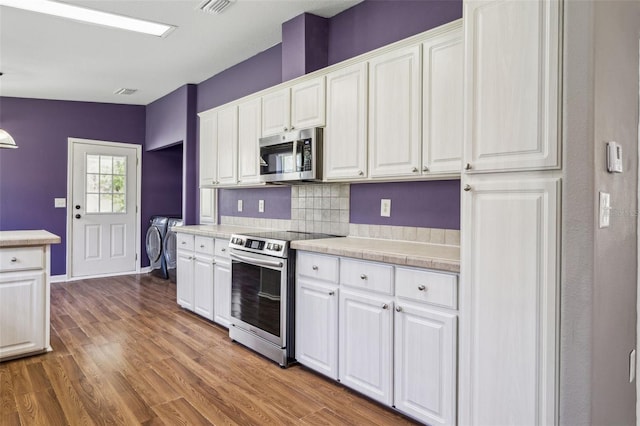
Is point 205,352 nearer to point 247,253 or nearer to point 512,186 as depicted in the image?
point 247,253

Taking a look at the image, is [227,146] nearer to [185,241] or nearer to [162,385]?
[185,241]

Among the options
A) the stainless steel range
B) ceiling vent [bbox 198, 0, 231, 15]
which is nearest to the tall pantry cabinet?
the stainless steel range

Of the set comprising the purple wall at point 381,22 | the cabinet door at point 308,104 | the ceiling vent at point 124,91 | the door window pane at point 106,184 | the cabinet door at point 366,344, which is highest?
the ceiling vent at point 124,91

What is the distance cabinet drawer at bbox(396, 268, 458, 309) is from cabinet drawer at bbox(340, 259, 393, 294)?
0.06 meters

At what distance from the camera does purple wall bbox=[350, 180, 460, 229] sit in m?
2.57

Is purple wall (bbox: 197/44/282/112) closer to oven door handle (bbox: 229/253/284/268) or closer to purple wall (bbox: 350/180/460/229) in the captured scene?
purple wall (bbox: 350/180/460/229)

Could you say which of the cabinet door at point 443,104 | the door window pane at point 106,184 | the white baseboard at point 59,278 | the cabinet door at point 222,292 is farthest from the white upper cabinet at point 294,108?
the white baseboard at point 59,278

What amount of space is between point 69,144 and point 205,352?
4393 millimetres

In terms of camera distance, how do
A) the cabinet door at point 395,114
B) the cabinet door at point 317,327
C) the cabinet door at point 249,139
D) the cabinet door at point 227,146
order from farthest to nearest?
the cabinet door at point 227,146
the cabinet door at point 249,139
the cabinet door at point 317,327
the cabinet door at point 395,114

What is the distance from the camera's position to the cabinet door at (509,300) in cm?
152

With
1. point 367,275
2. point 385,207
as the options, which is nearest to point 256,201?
point 385,207

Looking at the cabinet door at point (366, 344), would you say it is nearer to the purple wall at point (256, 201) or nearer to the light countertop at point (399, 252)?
the light countertop at point (399, 252)

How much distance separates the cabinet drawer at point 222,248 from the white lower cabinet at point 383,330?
39.3 inches

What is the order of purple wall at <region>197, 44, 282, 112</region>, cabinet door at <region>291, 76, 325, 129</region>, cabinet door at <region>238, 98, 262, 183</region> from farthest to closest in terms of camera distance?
purple wall at <region>197, 44, 282, 112</region> → cabinet door at <region>238, 98, 262, 183</region> → cabinet door at <region>291, 76, 325, 129</region>
